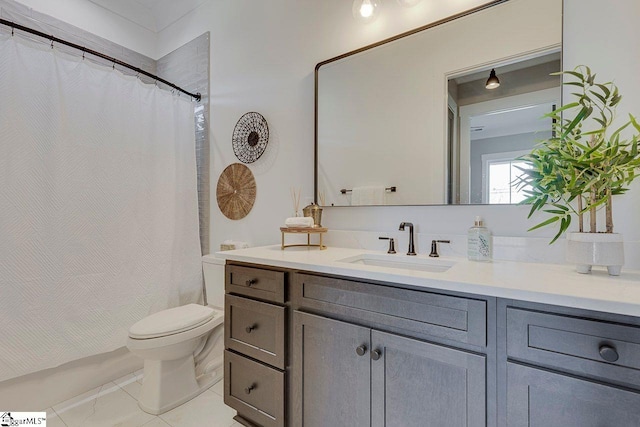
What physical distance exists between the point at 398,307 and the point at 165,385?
1.48 m

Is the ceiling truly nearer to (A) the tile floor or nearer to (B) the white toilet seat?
(B) the white toilet seat

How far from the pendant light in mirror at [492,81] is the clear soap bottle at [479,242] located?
59cm

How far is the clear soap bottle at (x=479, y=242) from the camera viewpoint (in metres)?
1.22

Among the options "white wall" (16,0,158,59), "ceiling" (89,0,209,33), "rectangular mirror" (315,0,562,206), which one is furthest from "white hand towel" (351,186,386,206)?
"white wall" (16,0,158,59)

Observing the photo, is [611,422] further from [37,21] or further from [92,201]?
[37,21]

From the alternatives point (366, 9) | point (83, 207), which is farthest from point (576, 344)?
point (83, 207)

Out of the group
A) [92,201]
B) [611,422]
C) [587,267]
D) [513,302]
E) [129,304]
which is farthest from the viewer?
[129,304]

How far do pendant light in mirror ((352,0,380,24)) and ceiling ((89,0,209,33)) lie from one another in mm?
1559

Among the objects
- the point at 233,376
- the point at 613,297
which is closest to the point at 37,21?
the point at 233,376

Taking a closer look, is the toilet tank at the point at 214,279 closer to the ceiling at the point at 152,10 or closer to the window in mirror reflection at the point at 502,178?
the window in mirror reflection at the point at 502,178

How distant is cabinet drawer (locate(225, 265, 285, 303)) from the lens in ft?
4.09

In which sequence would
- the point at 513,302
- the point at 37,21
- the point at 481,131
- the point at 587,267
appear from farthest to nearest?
1. the point at 37,21
2. the point at 481,131
3. the point at 587,267
4. the point at 513,302

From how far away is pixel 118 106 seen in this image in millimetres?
1940

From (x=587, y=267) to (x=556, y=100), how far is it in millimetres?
666
